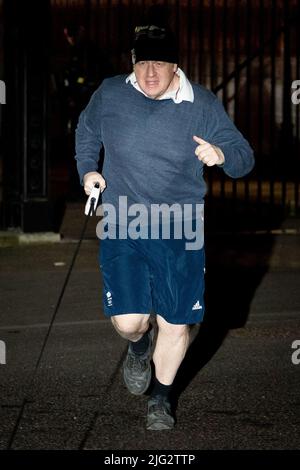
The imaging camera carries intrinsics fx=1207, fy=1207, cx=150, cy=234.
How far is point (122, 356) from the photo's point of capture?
732 centimetres

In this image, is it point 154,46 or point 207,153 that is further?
point 154,46

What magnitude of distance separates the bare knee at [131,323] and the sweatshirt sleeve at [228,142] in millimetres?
858

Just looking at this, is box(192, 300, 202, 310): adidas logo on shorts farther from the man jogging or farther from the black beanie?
the black beanie

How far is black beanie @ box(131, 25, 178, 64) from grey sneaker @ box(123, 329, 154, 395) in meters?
1.57

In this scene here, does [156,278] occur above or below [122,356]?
above

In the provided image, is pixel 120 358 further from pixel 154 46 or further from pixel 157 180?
pixel 154 46

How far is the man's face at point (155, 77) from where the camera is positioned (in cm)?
570

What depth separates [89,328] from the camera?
818 cm

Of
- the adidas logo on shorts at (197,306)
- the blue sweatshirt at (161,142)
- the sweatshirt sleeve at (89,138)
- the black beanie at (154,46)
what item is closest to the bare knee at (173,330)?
the adidas logo on shorts at (197,306)

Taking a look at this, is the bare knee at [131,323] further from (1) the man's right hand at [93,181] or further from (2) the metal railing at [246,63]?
(2) the metal railing at [246,63]

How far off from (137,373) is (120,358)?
1.00 meters

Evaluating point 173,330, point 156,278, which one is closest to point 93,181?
point 156,278

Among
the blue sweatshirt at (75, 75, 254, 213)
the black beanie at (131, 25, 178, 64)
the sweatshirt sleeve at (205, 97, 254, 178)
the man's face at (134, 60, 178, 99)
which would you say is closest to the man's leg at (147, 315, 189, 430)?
the blue sweatshirt at (75, 75, 254, 213)
